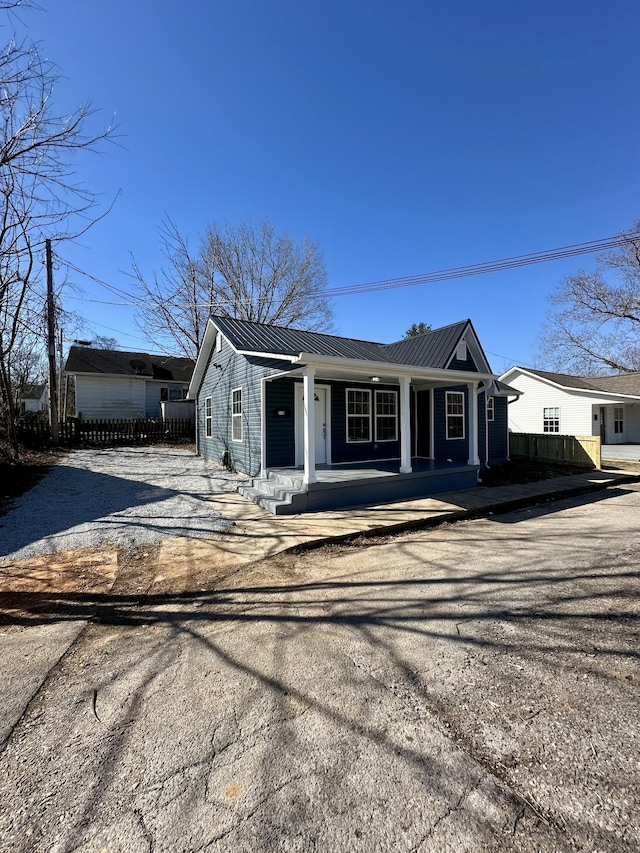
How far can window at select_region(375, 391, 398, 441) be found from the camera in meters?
10.9

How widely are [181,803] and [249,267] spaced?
2496 centimetres

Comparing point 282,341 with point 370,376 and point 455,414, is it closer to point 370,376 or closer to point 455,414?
point 370,376

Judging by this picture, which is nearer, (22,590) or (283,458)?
(22,590)

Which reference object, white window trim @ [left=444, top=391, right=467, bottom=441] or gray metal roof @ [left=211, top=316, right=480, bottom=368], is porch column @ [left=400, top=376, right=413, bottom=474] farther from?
white window trim @ [left=444, top=391, right=467, bottom=441]

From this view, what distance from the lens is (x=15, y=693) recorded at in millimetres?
2471

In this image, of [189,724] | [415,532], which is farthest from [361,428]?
[189,724]

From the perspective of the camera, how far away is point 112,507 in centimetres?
738

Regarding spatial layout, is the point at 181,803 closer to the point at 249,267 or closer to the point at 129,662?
the point at 129,662

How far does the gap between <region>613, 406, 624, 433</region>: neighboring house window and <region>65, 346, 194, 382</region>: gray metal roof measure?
25.9 meters

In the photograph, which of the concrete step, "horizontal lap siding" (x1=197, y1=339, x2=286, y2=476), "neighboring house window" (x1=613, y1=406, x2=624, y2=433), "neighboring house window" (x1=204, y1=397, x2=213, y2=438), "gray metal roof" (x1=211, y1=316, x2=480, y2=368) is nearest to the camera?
the concrete step

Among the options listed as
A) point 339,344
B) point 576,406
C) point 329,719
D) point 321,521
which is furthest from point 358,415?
point 576,406

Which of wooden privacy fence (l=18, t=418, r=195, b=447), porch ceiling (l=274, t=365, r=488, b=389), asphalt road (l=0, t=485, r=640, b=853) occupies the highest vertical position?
porch ceiling (l=274, t=365, r=488, b=389)

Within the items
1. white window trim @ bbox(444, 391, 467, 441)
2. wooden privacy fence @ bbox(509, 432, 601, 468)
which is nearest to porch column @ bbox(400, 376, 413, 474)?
white window trim @ bbox(444, 391, 467, 441)

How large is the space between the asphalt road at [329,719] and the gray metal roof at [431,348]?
9.04 metres
